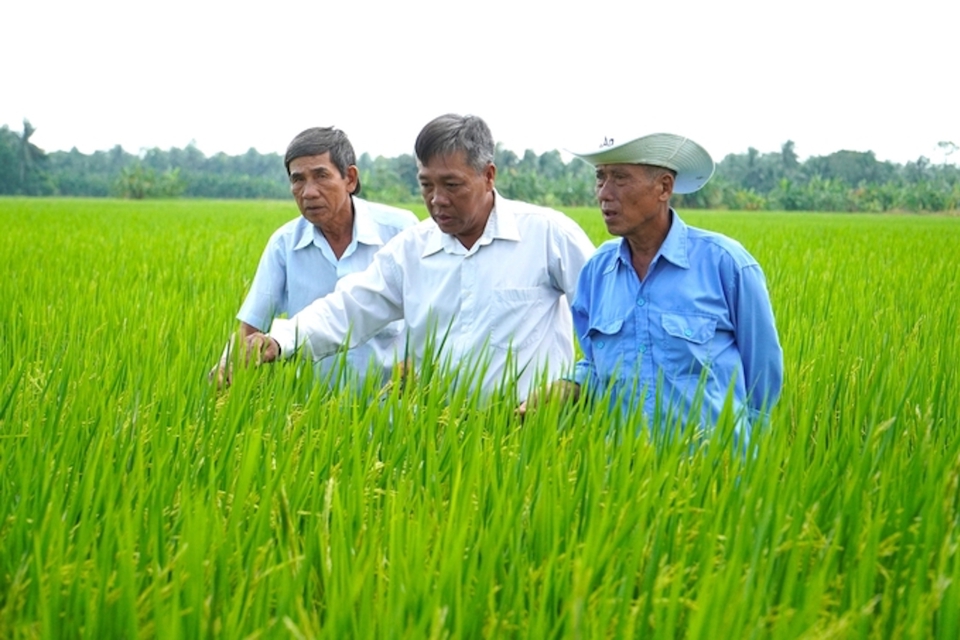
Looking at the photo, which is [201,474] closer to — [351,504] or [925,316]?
[351,504]

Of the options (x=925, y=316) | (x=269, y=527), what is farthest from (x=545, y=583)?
(x=925, y=316)

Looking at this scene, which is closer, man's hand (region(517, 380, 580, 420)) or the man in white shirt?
man's hand (region(517, 380, 580, 420))

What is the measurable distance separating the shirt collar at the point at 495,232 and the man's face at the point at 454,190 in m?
0.06

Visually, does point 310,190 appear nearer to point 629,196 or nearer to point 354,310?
point 354,310

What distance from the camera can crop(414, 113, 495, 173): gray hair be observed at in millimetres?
2551

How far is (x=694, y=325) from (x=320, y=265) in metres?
1.34

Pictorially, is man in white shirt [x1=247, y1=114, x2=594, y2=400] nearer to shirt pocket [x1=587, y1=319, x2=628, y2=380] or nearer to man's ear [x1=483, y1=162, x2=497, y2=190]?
man's ear [x1=483, y1=162, x2=497, y2=190]

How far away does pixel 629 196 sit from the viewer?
2.31 meters

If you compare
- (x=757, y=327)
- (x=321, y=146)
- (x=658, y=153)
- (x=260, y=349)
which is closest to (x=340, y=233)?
(x=321, y=146)

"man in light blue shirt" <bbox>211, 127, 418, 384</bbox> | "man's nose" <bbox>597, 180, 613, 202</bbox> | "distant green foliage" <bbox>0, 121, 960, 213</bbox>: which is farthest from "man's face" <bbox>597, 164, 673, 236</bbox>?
"distant green foliage" <bbox>0, 121, 960, 213</bbox>

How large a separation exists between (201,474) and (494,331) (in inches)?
48.8

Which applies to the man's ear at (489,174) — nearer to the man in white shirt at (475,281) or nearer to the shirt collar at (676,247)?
the man in white shirt at (475,281)

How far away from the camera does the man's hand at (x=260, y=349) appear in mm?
2193

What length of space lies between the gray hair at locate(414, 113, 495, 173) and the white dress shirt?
208 millimetres
